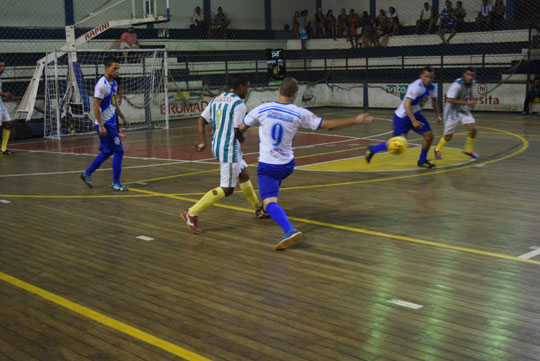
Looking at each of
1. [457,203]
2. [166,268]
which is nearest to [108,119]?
[166,268]

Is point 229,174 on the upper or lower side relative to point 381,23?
lower

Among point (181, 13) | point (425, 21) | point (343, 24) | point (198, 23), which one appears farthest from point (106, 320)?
point (343, 24)

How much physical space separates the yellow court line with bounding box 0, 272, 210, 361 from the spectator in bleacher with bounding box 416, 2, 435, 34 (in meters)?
27.8

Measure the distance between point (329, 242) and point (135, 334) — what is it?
10.2 ft

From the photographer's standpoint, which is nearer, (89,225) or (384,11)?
(89,225)

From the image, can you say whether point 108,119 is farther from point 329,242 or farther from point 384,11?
point 384,11

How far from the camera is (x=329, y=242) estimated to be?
7387 mm

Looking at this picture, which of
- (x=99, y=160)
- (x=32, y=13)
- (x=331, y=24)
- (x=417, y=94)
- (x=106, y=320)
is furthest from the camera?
(x=331, y=24)

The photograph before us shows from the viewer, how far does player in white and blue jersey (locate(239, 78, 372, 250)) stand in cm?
699

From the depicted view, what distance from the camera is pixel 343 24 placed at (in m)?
33.7

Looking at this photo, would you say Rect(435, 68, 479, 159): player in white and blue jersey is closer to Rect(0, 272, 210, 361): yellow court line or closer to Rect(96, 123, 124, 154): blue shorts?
Rect(96, 123, 124, 154): blue shorts

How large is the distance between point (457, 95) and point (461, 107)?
379 millimetres

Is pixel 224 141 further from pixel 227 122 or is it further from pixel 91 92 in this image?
pixel 91 92

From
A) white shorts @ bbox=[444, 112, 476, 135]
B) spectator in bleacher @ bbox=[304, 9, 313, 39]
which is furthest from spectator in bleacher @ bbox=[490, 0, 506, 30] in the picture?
white shorts @ bbox=[444, 112, 476, 135]
